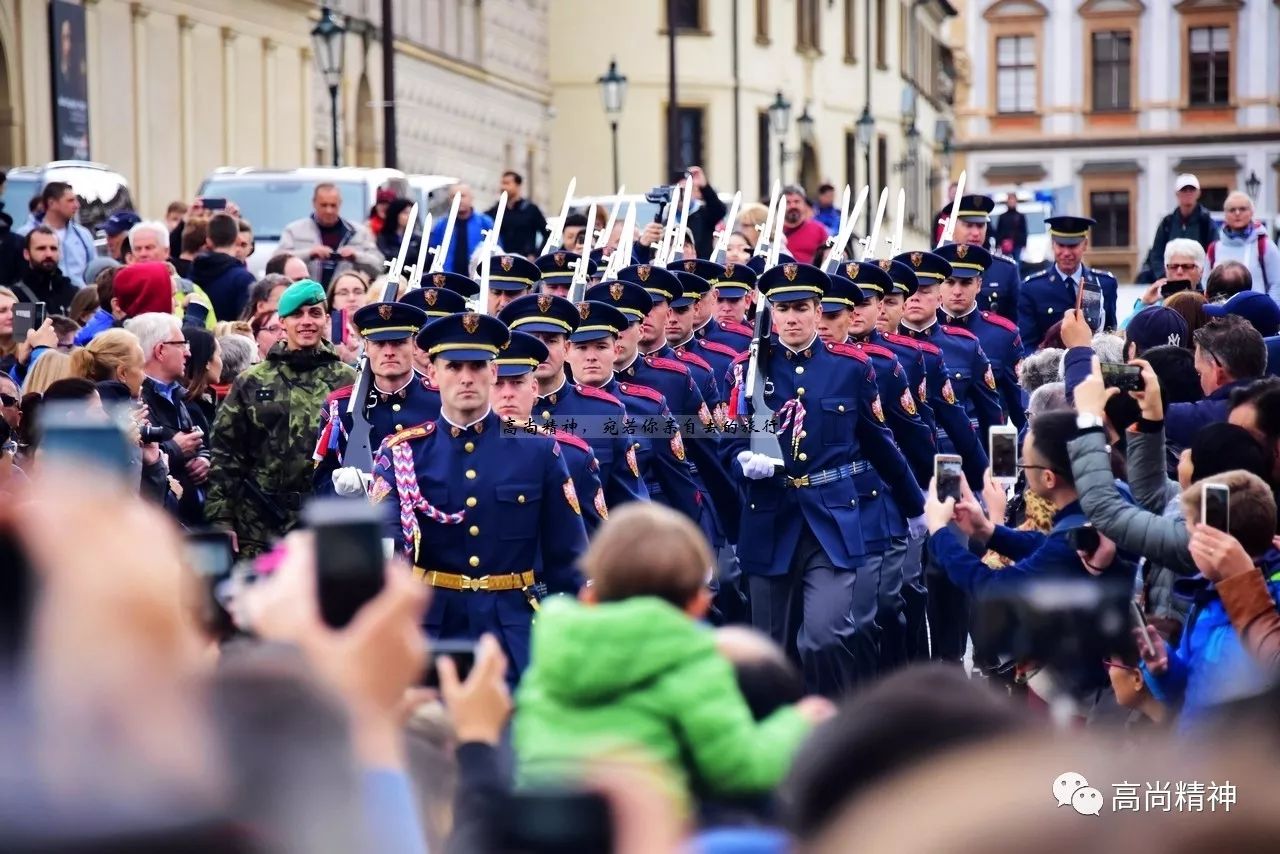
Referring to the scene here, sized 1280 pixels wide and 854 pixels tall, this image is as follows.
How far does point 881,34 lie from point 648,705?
63933 mm

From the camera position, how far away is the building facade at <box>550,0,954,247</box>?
5216cm

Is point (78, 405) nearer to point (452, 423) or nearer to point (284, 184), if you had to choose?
point (452, 423)

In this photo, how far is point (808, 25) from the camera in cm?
6006

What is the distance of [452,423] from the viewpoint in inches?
305

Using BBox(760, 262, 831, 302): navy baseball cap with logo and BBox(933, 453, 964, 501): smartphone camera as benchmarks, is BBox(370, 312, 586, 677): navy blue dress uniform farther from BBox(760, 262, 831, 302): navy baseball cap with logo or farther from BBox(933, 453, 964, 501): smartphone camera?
BBox(760, 262, 831, 302): navy baseball cap with logo

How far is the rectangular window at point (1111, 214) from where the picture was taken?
7531cm

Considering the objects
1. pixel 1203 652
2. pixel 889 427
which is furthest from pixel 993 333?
pixel 1203 652

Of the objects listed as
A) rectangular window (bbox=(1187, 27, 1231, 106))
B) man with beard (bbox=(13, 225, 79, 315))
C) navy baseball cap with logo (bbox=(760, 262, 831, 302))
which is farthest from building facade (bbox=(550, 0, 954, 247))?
navy baseball cap with logo (bbox=(760, 262, 831, 302))

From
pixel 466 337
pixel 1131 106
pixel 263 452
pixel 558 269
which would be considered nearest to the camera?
pixel 466 337

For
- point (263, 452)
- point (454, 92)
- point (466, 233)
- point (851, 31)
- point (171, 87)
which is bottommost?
point (263, 452)

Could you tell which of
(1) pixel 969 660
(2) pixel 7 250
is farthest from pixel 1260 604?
(2) pixel 7 250

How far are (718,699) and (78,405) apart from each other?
16.8 feet

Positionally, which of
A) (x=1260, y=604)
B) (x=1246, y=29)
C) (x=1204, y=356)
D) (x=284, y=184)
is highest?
(x=1246, y=29)

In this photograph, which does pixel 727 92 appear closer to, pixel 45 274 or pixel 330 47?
pixel 330 47
